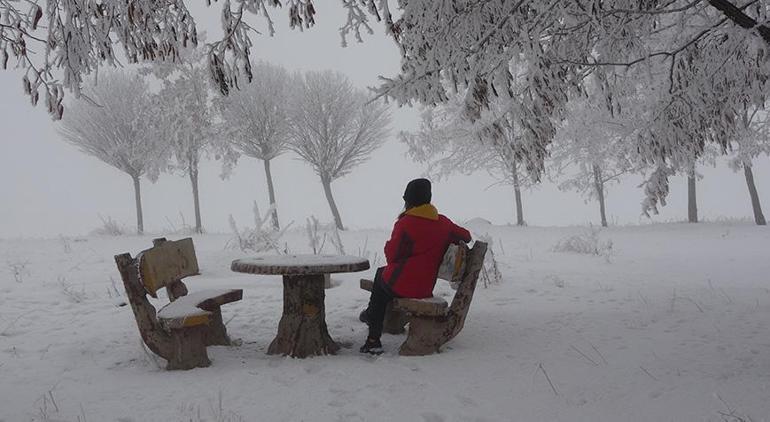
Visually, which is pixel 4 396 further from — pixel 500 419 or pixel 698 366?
pixel 698 366

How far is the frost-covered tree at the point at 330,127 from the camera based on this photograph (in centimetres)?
2341

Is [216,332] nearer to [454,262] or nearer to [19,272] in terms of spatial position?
[454,262]

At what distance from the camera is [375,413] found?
124 inches

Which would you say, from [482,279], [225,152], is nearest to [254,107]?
[225,152]

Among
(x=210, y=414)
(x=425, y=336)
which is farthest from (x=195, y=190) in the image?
(x=210, y=414)

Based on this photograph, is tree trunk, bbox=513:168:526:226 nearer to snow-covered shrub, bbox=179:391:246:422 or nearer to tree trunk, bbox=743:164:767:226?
tree trunk, bbox=743:164:767:226

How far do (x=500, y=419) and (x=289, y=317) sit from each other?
Answer: 2.04m

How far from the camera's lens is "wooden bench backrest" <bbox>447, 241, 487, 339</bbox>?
4.32m

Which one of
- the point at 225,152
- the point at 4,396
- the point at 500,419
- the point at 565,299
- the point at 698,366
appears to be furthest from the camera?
the point at 225,152

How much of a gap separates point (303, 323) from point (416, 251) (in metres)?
1.10

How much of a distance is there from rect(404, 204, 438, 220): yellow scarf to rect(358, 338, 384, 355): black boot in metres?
1.09

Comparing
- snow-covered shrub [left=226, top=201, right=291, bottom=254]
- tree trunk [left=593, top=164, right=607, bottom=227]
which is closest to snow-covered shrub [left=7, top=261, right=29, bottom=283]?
snow-covered shrub [left=226, top=201, right=291, bottom=254]

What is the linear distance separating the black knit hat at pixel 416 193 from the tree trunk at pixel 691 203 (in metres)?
18.2

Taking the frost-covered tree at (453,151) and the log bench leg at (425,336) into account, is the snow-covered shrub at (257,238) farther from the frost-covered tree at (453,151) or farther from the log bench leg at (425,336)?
the frost-covered tree at (453,151)
